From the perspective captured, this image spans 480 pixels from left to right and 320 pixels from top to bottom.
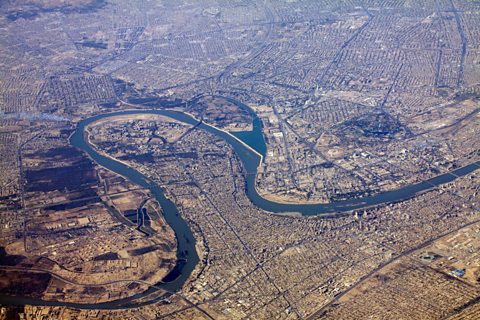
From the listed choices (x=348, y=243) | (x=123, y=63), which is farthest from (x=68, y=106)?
(x=348, y=243)

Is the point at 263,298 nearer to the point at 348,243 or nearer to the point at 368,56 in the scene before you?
the point at 348,243

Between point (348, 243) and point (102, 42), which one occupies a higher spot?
point (348, 243)

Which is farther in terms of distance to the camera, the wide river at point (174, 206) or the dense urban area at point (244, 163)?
the wide river at point (174, 206)

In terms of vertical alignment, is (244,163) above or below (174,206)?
above

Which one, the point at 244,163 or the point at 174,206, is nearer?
the point at 174,206
